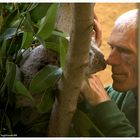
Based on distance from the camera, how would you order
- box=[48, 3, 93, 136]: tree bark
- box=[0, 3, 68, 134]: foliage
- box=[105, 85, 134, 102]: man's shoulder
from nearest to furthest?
box=[48, 3, 93, 136]: tree bark, box=[0, 3, 68, 134]: foliage, box=[105, 85, 134, 102]: man's shoulder

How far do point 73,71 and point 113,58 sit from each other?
8.7 inches

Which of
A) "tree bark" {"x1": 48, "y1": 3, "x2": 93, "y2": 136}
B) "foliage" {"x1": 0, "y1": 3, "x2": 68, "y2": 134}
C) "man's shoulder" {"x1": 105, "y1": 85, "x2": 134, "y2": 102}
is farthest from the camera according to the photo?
"man's shoulder" {"x1": 105, "y1": 85, "x2": 134, "y2": 102}

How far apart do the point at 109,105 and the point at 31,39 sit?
20 cm

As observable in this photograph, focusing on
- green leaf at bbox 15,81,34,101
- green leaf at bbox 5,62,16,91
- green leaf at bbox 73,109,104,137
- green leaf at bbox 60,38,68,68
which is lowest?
green leaf at bbox 73,109,104,137

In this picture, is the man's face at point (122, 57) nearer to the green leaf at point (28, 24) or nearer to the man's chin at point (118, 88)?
the man's chin at point (118, 88)

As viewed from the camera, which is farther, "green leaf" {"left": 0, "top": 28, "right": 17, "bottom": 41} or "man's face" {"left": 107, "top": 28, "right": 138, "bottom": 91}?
"man's face" {"left": 107, "top": 28, "right": 138, "bottom": 91}

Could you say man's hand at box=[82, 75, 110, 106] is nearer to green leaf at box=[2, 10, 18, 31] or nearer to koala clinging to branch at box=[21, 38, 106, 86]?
koala clinging to branch at box=[21, 38, 106, 86]

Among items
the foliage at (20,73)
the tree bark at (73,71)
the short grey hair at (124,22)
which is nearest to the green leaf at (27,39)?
the foliage at (20,73)

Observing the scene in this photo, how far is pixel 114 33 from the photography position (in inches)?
29.9

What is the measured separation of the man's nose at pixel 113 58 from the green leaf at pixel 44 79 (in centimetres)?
15

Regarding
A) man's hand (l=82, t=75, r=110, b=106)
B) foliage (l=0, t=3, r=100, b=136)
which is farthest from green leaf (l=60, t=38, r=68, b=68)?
man's hand (l=82, t=75, r=110, b=106)

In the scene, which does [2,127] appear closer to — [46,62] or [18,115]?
[18,115]

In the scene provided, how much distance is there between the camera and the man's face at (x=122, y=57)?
74 centimetres

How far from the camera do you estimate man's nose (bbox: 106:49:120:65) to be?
72cm
